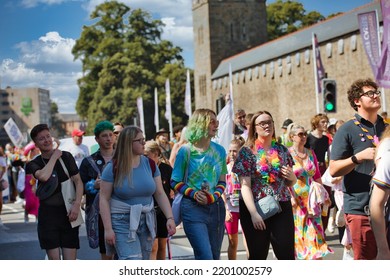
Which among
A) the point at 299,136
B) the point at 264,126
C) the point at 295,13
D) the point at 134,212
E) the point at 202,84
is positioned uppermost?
the point at 202,84

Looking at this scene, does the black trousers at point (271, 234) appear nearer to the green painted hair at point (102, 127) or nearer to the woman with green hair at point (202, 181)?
the woman with green hair at point (202, 181)

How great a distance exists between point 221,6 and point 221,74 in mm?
13003

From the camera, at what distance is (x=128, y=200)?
630 cm

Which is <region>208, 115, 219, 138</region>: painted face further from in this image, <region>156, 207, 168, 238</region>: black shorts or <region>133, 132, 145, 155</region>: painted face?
<region>156, 207, 168, 238</region>: black shorts

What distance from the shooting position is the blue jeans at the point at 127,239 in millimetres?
6227

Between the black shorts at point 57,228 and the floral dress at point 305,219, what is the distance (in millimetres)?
2553

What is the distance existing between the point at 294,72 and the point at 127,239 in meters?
43.2

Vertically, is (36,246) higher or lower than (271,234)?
lower

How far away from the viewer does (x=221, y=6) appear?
49188 mm

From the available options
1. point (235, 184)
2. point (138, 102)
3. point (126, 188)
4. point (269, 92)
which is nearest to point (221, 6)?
point (269, 92)

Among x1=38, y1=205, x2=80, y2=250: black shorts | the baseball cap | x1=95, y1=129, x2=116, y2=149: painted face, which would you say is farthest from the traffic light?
x1=38, y1=205, x2=80, y2=250: black shorts

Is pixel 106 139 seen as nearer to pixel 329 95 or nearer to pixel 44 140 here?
pixel 44 140

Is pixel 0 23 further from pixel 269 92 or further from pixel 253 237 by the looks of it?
pixel 269 92

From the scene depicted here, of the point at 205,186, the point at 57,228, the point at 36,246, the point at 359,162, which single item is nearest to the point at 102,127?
the point at 57,228
